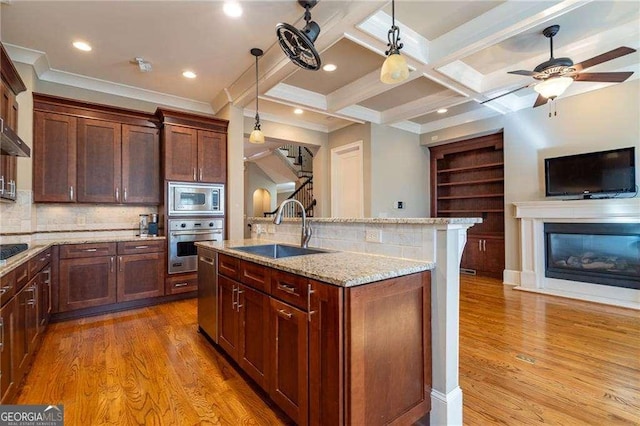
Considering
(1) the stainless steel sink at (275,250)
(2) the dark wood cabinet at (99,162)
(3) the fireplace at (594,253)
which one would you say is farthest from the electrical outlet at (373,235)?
(3) the fireplace at (594,253)

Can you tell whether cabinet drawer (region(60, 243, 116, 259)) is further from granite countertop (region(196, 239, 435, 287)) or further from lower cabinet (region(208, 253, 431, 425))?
lower cabinet (region(208, 253, 431, 425))

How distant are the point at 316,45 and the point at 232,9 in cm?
78

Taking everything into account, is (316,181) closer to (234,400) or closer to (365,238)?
(365,238)

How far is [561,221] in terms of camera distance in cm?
423

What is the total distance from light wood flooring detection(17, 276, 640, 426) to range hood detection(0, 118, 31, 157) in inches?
66.3

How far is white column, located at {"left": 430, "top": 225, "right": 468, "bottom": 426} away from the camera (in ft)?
5.35

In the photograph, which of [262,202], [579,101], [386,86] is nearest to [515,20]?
[386,86]

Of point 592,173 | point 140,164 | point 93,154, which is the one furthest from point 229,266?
point 592,173

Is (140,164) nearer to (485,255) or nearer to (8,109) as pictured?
(8,109)

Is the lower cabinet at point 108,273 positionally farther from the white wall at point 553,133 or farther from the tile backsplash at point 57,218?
the white wall at point 553,133

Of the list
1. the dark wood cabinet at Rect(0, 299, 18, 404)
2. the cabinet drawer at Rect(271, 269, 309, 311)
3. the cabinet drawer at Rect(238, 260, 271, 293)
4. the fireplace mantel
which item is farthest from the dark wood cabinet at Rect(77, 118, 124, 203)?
the fireplace mantel

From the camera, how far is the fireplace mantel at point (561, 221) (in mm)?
3709

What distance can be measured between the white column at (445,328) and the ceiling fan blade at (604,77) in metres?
2.63

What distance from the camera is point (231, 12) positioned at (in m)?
2.61
